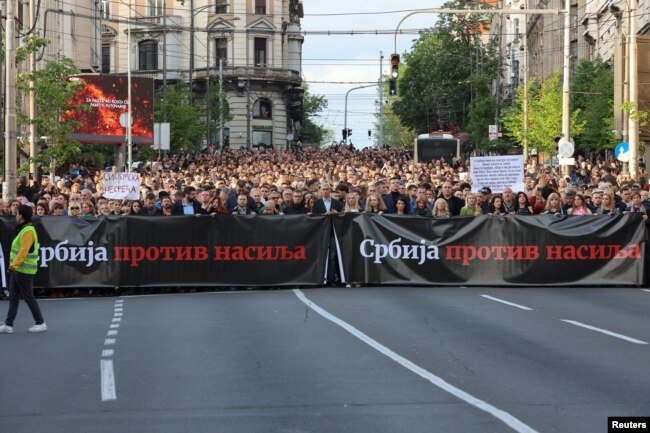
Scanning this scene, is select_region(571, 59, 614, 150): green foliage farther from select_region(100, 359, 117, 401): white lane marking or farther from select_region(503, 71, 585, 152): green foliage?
select_region(100, 359, 117, 401): white lane marking

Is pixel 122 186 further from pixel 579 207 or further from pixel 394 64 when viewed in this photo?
pixel 394 64

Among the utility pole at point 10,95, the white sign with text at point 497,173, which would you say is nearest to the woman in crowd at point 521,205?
the white sign with text at point 497,173

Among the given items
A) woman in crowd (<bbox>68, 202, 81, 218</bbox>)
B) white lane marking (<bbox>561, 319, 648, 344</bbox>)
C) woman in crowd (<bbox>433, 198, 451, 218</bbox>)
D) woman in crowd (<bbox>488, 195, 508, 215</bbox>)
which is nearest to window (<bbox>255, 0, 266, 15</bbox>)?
woman in crowd (<bbox>488, 195, 508, 215</bbox>)

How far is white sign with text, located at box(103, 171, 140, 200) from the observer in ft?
95.2

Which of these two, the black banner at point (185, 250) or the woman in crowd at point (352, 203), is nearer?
the black banner at point (185, 250)

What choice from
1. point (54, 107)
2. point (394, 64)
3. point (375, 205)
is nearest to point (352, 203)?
point (375, 205)

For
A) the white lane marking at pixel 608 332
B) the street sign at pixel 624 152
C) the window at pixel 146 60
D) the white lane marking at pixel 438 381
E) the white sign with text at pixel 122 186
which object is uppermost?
the window at pixel 146 60

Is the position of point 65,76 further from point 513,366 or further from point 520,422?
point 520,422

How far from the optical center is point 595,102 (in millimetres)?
58594

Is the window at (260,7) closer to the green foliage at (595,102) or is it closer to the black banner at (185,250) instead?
the green foliage at (595,102)

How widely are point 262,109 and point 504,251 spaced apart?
91115 millimetres

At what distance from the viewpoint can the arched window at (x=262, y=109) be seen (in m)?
114

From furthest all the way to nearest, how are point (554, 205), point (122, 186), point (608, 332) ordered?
point (122, 186) → point (554, 205) → point (608, 332)

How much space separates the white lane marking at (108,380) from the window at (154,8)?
334ft
